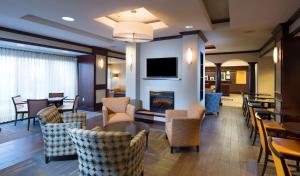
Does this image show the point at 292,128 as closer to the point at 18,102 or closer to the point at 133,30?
the point at 133,30

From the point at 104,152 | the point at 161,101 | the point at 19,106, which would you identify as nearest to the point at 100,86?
the point at 19,106

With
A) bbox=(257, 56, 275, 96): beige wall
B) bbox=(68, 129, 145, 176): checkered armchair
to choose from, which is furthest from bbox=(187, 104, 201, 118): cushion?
bbox=(257, 56, 275, 96): beige wall

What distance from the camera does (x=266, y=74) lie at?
26.0 ft

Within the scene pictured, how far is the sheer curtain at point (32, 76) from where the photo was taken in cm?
560

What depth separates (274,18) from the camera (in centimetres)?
362

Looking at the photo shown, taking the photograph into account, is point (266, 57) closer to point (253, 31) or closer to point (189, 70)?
point (253, 31)

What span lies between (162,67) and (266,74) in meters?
5.66

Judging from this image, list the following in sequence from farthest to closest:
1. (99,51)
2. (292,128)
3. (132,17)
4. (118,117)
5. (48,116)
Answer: (99,51) < (118,117) < (132,17) < (48,116) < (292,128)

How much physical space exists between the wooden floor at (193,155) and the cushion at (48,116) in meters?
0.72

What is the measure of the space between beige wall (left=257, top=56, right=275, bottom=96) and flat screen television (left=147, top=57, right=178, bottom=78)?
5.29 metres

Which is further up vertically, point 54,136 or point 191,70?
point 191,70

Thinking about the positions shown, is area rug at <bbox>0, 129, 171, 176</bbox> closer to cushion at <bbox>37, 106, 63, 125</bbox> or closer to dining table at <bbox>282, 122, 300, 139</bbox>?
cushion at <bbox>37, 106, 63, 125</bbox>

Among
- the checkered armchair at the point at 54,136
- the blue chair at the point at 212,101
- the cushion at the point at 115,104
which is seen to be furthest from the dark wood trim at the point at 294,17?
the checkered armchair at the point at 54,136

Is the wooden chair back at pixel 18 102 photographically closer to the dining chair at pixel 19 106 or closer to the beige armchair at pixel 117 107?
the dining chair at pixel 19 106
